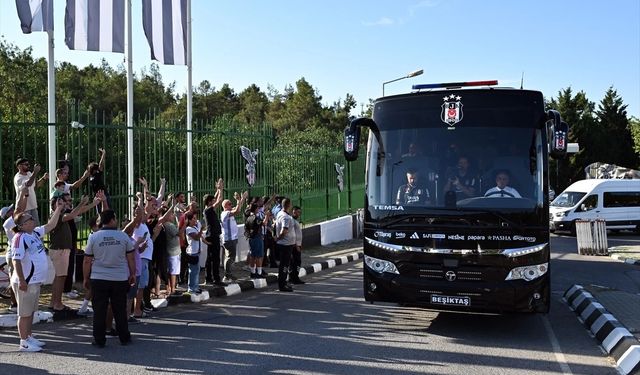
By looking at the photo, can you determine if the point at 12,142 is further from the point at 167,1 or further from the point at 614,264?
the point at 614,264

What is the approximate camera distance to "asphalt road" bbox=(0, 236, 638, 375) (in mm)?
6332

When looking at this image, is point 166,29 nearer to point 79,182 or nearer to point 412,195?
point 79,182

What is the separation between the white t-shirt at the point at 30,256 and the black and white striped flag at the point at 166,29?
313 inches

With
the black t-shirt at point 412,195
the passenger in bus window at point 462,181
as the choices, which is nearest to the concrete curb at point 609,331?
the passenger in bus window at point 462,181

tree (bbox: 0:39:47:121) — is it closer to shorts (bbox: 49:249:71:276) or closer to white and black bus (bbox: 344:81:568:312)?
shorts (bbox: 49:249:71:276)

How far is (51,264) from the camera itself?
9.51 metres

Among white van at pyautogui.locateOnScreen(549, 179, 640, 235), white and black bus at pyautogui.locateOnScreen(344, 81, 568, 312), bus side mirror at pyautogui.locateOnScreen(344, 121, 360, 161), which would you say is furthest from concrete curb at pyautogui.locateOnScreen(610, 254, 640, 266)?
bus side mirror at pyautogui.locateOnScreen(344, 121, 360, 161)

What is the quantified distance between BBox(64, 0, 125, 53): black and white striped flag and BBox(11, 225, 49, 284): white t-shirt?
19.2 feet

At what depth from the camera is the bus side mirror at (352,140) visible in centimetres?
802

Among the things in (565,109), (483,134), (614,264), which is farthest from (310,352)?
(565,109)

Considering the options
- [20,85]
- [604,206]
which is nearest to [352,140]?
[604,206]

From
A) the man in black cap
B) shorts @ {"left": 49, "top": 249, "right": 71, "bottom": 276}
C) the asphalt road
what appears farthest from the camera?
the man in black cap

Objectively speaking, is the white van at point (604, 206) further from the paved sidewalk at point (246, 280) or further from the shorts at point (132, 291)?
the shorts at point (132, 291)

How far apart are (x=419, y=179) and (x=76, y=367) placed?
4422mm
